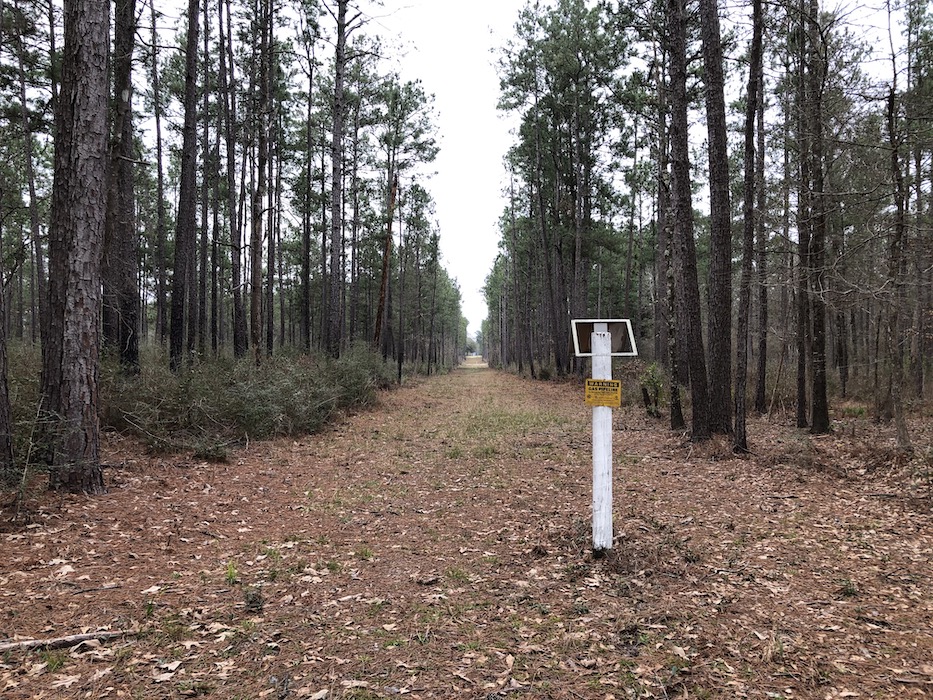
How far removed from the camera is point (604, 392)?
4.30 metres

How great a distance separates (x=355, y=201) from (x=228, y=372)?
15.6 m

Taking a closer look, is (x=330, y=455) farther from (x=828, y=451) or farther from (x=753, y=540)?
(x=828, y=451)

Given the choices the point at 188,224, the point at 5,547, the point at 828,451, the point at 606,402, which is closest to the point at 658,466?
the point at 828,451

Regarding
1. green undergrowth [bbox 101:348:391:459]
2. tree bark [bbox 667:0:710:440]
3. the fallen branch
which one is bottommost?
the fallen branch

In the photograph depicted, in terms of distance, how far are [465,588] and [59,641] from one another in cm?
266

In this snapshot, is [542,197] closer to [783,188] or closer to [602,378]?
[783,188]

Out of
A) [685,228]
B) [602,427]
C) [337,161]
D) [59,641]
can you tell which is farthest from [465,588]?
[337,161]

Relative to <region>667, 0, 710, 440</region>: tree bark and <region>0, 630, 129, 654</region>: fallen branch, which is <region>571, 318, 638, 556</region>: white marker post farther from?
<region>667, 0, 710, 440</region>: tree bark

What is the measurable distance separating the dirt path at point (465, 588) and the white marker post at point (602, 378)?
74 centimetres

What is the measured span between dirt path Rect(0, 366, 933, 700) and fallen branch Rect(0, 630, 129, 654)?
59 mm

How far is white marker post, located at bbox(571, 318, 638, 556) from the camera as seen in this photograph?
432 centimetres

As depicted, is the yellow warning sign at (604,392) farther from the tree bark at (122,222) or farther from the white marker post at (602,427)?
the tree bark at (122,222)

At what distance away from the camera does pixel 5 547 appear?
4309 millimetres

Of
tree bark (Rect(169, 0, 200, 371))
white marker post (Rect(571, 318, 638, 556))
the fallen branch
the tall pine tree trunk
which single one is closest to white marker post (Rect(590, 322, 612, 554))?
white marker post (Rect(571, 318, 638, 556))
